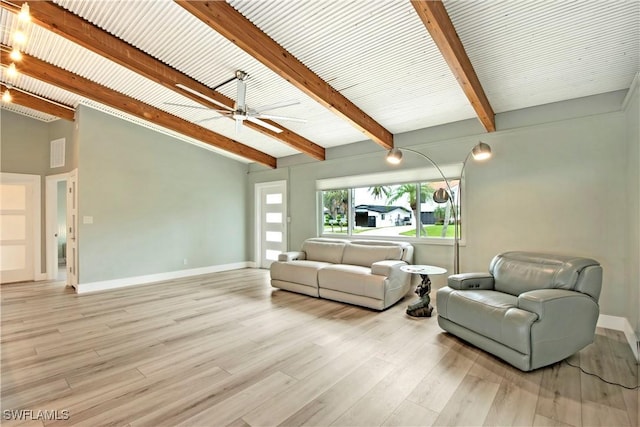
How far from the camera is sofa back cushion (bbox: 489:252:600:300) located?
2738mm

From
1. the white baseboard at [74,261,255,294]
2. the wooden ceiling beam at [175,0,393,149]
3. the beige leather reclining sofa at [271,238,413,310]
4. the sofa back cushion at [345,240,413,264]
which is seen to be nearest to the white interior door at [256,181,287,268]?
the white baseboard at [74,261,255,294]

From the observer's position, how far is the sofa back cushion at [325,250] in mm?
5148

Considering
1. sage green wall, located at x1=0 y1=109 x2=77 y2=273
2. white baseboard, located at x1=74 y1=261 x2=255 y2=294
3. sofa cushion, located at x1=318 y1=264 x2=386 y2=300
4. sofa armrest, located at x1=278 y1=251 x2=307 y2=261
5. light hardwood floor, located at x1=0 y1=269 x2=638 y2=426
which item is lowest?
light hardwood floor, located at x1=0 y1=269 x2=638 y2=426

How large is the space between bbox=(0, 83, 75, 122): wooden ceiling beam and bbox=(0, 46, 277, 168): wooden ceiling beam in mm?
1307

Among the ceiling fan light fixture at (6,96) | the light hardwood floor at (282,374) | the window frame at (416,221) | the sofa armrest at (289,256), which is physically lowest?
the light hardwood floor at (282,374)

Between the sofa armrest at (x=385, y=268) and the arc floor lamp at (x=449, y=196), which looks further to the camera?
the arc floor lamp at (x=449, y=196)

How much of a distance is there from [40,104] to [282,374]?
5961mm

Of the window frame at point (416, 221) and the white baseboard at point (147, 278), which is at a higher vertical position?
the window frame at point (416, 221)

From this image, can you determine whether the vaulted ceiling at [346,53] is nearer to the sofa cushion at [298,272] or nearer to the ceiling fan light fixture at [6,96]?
the ceiling fan light fixture at [6,96]

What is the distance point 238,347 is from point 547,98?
178 inches

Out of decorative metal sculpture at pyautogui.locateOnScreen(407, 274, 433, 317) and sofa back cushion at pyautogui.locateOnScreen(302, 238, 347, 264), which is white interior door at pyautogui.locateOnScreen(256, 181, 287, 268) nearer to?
sofa back cushion at pyautogui.locateOnScreen(302, 238, 347, 264)

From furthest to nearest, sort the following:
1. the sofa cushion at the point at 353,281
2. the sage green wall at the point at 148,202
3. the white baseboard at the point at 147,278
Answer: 1. the sage green wall at the point at 148,202
2. the white baseboard at the point at 147,278
3. the sofa cushion at the point at 353,281

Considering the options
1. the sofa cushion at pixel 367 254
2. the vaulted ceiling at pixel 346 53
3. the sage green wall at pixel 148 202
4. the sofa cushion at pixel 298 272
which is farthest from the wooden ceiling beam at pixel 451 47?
the sage green wall at pixel 148 202

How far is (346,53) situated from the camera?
126 inches
